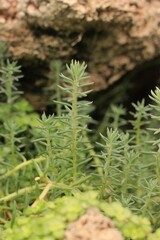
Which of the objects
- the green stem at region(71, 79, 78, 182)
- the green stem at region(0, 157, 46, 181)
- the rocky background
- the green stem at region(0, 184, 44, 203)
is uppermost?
the rocky background

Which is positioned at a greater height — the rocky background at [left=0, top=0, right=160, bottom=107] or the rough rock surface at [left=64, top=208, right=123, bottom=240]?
the rocky background at [left=0, top=0, right=160, bottom=107]

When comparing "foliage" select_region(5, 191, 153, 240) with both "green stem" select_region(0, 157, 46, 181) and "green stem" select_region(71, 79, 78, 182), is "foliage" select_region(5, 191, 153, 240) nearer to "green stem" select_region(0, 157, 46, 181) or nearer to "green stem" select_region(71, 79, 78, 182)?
"green stem" select_region(71, 79, 78, 182)

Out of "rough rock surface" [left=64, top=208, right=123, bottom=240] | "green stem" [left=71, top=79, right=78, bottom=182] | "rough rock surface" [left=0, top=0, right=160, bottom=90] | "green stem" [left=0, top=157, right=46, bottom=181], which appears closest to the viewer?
"rough rock surface" [left=64, top=208, right=123, bottom=240]

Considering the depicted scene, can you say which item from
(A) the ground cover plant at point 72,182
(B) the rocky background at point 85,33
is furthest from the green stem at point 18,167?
(B) the rocky background at point 85,33

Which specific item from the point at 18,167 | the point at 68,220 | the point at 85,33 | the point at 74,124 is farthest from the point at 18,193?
the point at 85,33

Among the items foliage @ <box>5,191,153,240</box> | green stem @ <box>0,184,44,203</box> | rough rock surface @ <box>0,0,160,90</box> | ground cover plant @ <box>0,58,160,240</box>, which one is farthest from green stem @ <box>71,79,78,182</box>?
rough rock surface @ <box>0,0,160,90</box>

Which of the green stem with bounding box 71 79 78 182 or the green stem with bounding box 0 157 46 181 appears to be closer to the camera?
the green stem with bounding box 71 79 78 182

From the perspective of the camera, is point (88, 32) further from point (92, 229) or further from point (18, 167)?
point (92, 229)

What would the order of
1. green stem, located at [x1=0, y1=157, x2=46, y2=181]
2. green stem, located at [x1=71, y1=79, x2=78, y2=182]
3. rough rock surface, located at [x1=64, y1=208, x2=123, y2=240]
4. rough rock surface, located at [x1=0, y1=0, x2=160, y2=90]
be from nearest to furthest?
rough rock surface, located at [x1=64, y1=208, x2=123, y2=240] → green stem, located at [x1=71, y1=79, x2=78, y2=182] → green stem, located at [x1=0, y1=157, x2=46, y2=181] → rough rock surface, located at [x1=0, y1=0, x2=160, y2=90]
